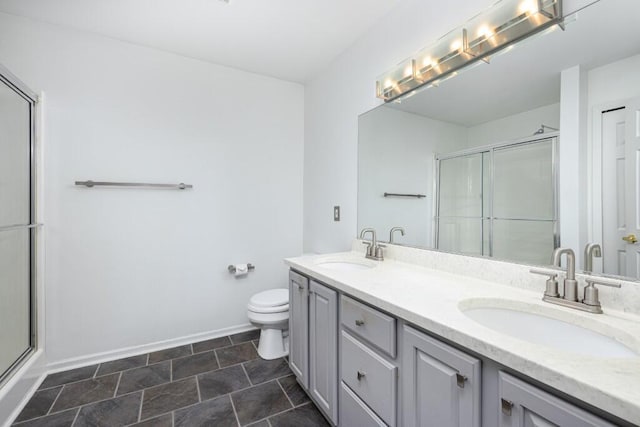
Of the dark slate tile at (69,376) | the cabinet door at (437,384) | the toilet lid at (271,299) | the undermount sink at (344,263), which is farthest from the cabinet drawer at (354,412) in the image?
the dark slate tile at (69,376)

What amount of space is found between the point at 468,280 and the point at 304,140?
80.6 inches

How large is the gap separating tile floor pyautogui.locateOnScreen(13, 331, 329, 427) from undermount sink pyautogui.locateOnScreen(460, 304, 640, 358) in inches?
41.1

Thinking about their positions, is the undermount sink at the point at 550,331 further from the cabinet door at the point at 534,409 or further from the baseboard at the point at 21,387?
the baseboard at the point at 21,387

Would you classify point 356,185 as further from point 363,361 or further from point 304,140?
point 363,361

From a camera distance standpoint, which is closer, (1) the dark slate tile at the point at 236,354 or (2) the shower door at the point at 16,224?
(2) the shower door at the point at 16,224

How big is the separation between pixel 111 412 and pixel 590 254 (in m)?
2.37

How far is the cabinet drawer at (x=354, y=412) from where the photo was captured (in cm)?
111

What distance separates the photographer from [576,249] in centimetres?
101

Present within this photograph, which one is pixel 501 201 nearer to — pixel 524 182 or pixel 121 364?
pixel 524 182

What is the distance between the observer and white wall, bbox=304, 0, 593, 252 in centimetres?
158

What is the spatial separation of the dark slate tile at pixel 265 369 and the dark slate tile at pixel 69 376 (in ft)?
3.45

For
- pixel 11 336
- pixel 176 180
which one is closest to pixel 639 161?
pixel 176 180

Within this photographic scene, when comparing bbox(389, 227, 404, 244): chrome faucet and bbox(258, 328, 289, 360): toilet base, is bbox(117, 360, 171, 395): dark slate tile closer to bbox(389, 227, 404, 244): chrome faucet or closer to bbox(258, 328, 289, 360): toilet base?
bbox(258, 328, 289, 360): toilet base

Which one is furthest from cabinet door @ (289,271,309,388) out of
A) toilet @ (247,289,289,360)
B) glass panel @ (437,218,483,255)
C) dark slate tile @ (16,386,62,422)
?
dark slate tile @ (16,386,62,422)
